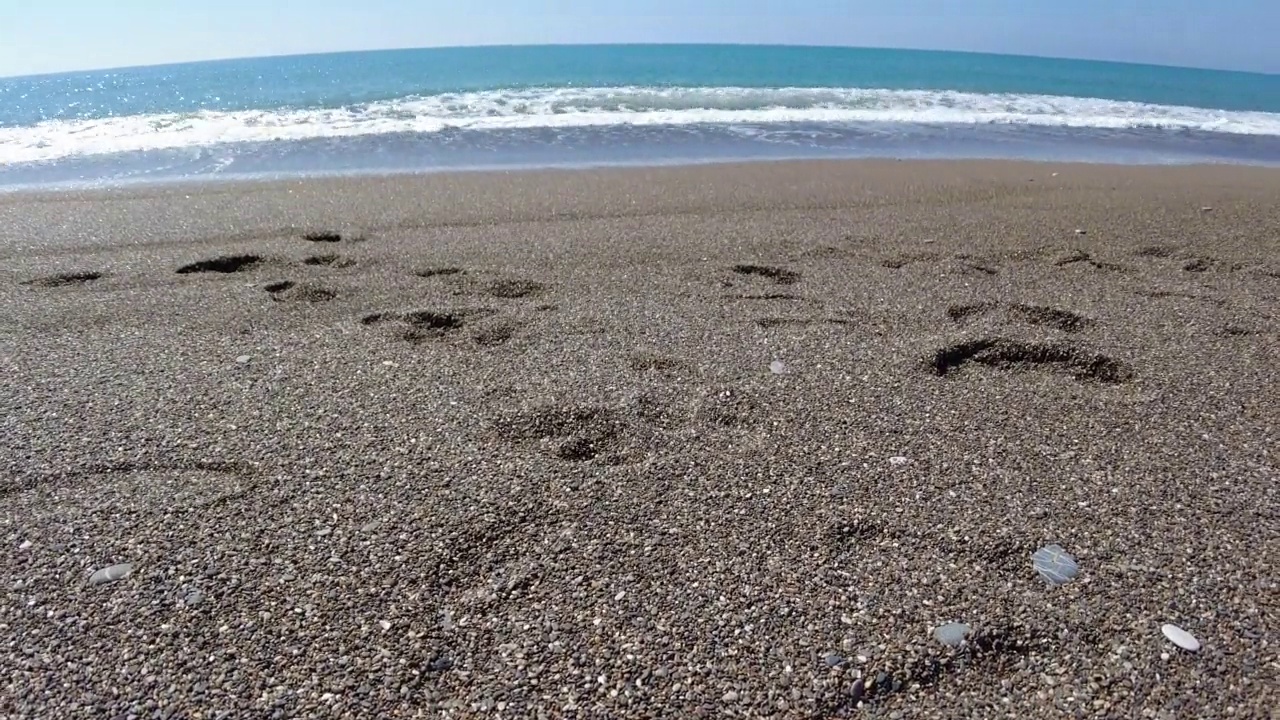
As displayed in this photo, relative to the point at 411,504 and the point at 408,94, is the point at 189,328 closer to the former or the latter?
the point at 411,504

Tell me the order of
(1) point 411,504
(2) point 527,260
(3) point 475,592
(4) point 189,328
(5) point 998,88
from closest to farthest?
(3) point 475,592 < (1) point 411,504 < (4) point 189,328 < (2) point 527,260 < (5) point 998,88

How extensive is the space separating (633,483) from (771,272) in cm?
239

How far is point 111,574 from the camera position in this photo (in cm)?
195

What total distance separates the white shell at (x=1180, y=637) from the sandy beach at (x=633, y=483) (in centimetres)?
2

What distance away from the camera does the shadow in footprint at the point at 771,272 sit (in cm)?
430

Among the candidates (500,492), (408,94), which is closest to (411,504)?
(500,492)

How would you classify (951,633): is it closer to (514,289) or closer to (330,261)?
(514,289)

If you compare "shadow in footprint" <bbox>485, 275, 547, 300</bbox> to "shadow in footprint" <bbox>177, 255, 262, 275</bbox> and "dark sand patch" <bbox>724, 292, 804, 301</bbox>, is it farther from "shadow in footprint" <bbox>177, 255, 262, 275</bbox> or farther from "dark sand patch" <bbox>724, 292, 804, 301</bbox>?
"shadow in footprint" <bbox>177, 255, 262, 275</bbox>

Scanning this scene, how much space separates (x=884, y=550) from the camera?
6.79 ft

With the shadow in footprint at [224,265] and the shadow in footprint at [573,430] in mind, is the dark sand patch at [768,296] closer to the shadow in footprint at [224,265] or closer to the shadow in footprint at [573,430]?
the shadow in footprint at [573,430]

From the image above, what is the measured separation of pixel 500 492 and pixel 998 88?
23.9 m

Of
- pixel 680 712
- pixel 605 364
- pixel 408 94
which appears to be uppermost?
A: pixel 408 94

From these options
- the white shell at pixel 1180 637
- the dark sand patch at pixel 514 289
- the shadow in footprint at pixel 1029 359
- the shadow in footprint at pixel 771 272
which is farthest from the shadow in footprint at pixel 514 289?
the white shell at pixel 1180 637

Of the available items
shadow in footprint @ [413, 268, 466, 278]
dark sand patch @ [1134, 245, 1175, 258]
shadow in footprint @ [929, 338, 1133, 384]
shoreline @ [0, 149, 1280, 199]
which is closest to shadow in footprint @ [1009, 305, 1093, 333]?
shadow in footprint @ [929, 338, 1133, 384]
